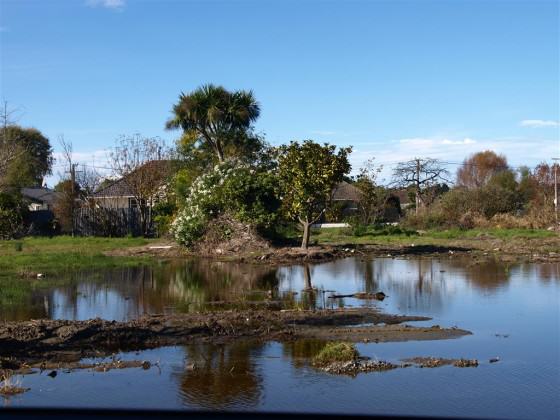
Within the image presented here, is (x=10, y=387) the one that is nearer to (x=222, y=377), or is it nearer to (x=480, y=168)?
(x=222, y=377)

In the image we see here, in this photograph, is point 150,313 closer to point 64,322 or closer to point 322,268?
point 64,322

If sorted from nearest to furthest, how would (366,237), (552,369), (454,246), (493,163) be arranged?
(552,369) < (454,246) < (366,237) < (493,163)

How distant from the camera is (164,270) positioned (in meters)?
23.5

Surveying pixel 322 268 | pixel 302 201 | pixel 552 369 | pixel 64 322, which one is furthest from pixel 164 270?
pixel 552 369

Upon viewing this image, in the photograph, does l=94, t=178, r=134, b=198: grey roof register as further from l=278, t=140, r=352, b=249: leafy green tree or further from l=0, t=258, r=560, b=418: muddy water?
l=0, t=258, r=560, b=418: muddy water

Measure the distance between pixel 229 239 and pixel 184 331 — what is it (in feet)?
57.8

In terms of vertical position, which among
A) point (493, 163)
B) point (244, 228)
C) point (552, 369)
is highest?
point (493, 163)

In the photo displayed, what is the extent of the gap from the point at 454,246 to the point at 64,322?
24.4 m

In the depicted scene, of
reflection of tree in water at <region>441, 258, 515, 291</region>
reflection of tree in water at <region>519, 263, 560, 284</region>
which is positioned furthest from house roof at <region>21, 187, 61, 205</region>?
reflection of tree in water at <region>519, 263, 560, 284</region>

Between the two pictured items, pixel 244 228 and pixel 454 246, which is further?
pixel 454 246

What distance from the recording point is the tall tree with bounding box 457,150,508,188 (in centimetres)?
8488

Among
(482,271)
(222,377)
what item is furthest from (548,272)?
(222,377)

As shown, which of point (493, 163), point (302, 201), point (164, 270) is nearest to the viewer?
point (164, 270)

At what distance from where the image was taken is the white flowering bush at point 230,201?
28844 mm
